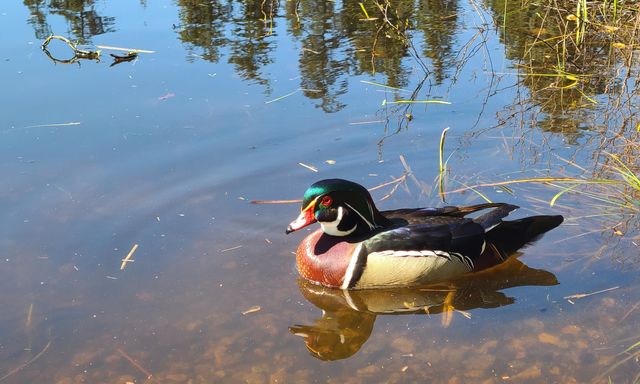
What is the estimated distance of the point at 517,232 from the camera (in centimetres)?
554

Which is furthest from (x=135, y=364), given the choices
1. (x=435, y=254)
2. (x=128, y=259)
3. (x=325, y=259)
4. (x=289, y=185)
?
(x=289, y=185)

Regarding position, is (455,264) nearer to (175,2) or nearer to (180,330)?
(180,330)

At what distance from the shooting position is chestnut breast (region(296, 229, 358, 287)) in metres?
5.52

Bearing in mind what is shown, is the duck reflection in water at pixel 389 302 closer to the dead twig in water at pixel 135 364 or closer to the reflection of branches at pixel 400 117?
the dead twig in water at pixel 135 364

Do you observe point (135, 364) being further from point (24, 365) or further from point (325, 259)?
point (325, 259)

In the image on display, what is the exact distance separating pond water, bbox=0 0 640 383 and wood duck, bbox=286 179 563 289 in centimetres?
13

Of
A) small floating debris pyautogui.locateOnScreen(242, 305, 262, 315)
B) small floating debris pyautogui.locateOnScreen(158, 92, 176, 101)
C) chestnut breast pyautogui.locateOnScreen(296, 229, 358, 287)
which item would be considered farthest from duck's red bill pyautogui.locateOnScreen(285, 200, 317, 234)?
small floating debris pyautogui.locateOnScreen(158, 92, 176, 101)

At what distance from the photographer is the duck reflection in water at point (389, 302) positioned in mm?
4977

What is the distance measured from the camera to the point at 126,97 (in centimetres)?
810

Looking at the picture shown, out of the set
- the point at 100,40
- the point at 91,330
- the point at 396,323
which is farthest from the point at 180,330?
the point at 100,40

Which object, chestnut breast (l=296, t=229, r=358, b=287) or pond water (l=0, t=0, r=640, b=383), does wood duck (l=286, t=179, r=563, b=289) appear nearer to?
chestnut breast (l=296, t=229, r=358, b=287)

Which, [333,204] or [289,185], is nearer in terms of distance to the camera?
[333,204]

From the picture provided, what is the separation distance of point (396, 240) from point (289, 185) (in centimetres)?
139

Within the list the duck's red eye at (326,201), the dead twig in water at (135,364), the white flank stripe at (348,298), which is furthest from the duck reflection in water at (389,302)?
the dead twig in water at (135,364)
